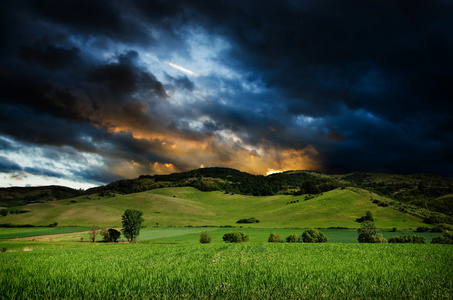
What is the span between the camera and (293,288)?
963 cm

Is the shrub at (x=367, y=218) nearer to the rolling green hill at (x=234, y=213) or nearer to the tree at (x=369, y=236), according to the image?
the rolling green hill at (x=234, y=213)

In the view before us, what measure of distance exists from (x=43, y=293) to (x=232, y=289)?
7.34m

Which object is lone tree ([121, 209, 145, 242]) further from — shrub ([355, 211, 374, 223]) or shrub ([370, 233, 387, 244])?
shrub ([355, 211, 374, 223])

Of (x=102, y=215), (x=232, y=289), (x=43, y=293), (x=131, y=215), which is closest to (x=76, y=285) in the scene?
(x=43, y=293)

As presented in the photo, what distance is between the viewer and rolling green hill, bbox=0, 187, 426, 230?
116312 millimetres

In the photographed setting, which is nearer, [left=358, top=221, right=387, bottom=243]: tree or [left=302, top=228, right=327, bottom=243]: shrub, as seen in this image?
[left=358, top=221, right=387, bottom=243]: tree

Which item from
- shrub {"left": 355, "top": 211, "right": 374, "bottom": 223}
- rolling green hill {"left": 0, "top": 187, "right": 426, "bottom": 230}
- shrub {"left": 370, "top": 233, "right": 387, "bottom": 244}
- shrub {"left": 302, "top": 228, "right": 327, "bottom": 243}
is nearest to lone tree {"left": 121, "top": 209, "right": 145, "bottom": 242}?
shrub {"left": 302, "top": 228, "right": 327, "bottom": 243}

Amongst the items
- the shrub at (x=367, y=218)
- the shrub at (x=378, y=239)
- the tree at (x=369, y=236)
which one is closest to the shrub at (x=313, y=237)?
the tree at (x=369, y=236)

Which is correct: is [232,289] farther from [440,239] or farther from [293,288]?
[440,239]

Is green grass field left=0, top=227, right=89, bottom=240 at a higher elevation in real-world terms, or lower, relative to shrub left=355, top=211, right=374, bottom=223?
lower

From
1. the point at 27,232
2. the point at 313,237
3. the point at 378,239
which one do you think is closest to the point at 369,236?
the point at 378,239

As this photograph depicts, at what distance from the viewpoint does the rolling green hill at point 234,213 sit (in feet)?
382

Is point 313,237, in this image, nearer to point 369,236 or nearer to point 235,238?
point 369,236

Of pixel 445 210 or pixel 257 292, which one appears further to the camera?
pixel 445 210
